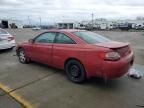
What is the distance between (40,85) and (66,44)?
135 cm

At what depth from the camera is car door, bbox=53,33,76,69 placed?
467cm

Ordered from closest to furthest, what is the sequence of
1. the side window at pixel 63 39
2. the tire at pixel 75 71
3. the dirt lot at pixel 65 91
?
1. the dirt lot at pixel 65 91
2. the tire at pixel 75 71
3. the side window at pixel 63 39

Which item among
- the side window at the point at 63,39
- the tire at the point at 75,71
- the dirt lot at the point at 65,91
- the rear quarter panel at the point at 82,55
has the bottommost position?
the dirt lot at the point at 65,91

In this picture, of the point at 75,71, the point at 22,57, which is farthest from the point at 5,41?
the point at 75,71

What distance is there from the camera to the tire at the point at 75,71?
4469 mm

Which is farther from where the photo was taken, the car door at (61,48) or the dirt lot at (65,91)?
the car door at (61,48)

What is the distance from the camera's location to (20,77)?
512 cm

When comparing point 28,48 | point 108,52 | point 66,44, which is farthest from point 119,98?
point 28,48

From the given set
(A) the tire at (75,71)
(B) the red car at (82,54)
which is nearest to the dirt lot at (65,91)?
(A) the tire at (75,71)

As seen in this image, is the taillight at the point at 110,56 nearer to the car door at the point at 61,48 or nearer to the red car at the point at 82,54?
the red car at the point at 82,54

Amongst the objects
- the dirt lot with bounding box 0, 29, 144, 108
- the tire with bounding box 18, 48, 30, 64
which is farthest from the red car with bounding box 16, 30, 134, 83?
the tire with bounding box 18, 48, 30, 64

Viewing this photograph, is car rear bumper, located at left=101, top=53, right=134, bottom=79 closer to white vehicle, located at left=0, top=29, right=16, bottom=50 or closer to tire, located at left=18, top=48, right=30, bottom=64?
tire, located at left=18, top=48, right=30, bottom=64

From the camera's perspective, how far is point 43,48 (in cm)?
551

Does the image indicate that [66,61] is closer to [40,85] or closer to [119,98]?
[40,85]
